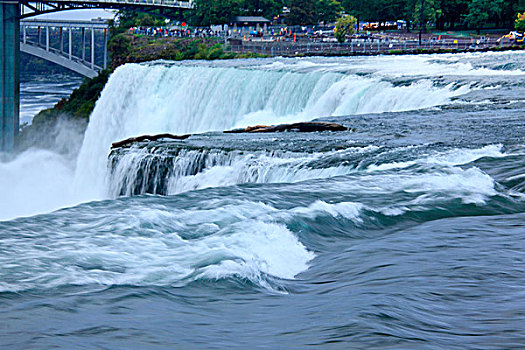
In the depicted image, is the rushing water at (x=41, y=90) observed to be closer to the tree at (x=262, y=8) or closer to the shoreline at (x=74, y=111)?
the shoreline at (x=74, y=111)

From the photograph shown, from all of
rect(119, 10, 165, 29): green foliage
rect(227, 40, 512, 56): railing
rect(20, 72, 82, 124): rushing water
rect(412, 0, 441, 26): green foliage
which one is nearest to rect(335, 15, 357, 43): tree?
rect(412, 0, 441, 26): green foliage

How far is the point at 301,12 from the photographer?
7519 centimetres

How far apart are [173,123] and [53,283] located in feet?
73.5

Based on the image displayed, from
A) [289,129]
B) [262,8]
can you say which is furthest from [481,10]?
[289,129]

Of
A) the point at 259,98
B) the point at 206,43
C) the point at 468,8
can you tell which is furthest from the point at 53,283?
the point at 468,8

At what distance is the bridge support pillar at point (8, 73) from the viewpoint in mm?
37125

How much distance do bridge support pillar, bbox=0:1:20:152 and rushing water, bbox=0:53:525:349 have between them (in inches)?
975

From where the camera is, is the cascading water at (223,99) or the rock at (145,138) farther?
the cascading water at (223,99)

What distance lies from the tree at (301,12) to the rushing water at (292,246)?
60731mm

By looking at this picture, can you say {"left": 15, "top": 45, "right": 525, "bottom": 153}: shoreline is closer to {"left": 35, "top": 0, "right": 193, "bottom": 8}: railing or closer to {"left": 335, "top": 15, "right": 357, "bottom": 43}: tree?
{"left": 35, "top": 0, "right": 193, "bottom": 8}: railing

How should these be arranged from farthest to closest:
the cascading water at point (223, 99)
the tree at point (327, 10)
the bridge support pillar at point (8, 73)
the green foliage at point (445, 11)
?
the tree at point (327, 10) < the green foliage at point (445, 11) < the bridge support pillar at point (8, 73) < the cascading water at point (223, 99)

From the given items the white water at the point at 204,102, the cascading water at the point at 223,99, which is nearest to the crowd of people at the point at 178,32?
the white water at the point at 204,102

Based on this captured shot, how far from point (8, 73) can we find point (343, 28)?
30164mm

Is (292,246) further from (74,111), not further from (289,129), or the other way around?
(74,111)
